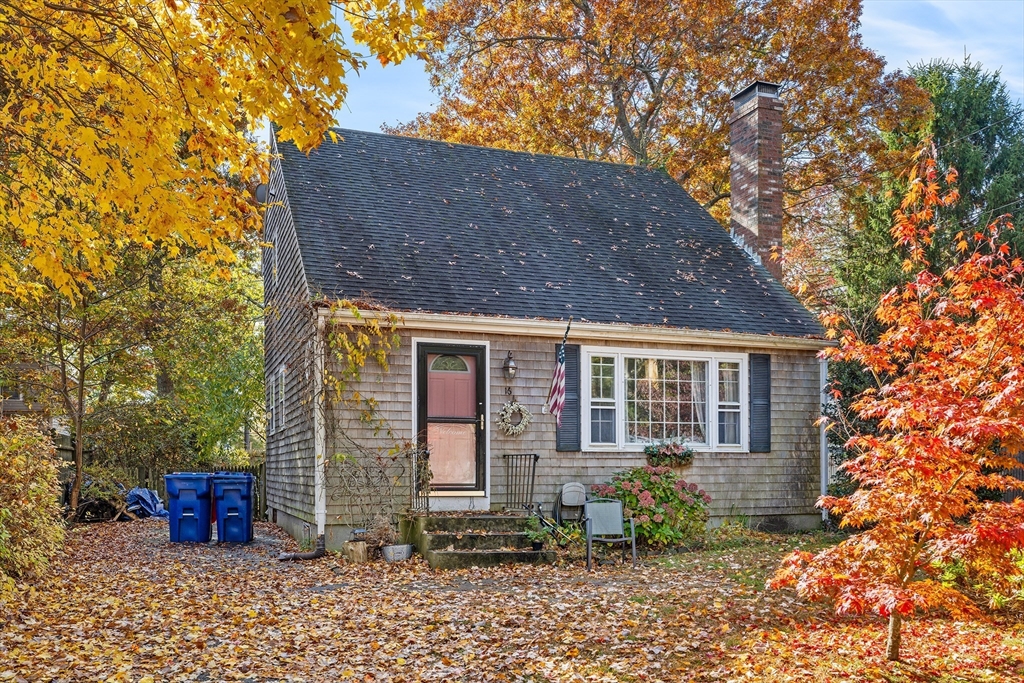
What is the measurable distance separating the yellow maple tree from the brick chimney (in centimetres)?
951

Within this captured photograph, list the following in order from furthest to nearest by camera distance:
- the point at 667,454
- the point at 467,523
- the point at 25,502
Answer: the point at 667,454, the point at 467,523, the point at 25,502

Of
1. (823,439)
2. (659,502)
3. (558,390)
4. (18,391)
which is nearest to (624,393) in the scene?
(558,390)

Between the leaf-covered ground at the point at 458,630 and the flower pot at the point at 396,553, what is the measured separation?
0.29m

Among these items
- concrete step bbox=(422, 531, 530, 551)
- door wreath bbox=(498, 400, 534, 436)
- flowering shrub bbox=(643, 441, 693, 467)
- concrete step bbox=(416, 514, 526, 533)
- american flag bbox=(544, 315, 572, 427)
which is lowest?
concrete step bbox=(422, 531, 530, 551)

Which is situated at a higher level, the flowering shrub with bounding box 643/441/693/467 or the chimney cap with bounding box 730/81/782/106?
the chimney cap with bounding box 730/81/782/106

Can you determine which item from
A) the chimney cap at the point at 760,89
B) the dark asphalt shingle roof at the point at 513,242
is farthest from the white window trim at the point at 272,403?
the chimney cap at the point at 760,89

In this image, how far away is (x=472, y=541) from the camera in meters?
9.69

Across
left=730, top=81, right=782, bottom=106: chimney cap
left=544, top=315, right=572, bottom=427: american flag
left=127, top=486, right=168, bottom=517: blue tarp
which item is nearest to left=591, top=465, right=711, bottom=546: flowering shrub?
left=544, top=315, right=572, bottom=427: american flag

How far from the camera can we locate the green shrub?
8.12 metres

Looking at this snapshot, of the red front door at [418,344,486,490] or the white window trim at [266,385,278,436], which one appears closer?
the red front door at [418,344,486,490]

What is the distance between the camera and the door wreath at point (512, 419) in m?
11.1

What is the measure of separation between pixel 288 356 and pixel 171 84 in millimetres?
7117

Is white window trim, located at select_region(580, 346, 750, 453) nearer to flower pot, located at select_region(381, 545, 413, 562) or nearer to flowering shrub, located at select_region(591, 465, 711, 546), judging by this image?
flowering shrub, located at select_region(591, 465, 711, 546)

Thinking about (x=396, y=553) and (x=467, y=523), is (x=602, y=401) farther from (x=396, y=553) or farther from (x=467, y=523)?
(x=396, y=553)
